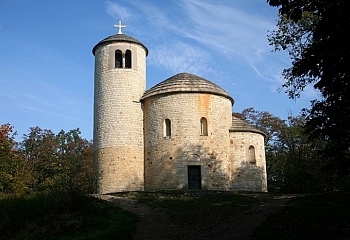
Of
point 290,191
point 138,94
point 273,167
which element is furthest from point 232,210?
point 273,167

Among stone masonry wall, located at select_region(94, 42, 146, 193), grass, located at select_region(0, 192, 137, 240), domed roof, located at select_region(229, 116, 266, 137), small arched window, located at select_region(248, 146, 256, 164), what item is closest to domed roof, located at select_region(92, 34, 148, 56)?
stone masonry wall, located at select_region(94, 42, 146, 193)

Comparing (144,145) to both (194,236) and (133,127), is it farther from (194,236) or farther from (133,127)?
(194,236)

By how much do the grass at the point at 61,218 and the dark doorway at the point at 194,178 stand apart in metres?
8.94

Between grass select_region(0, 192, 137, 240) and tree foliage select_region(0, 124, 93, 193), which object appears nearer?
grass select_region(0, 192, 137, 240)

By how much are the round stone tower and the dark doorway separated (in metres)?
3.43

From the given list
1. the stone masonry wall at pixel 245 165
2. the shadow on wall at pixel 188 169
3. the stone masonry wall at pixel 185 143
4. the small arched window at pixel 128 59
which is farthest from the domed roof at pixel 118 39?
the stone masonry wall at pixel 245 165

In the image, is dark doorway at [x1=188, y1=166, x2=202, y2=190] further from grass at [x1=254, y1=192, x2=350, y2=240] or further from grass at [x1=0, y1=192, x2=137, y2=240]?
grass at [x1=254, y1=192, x2=350, y2=240]

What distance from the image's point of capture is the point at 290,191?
29.5 metres

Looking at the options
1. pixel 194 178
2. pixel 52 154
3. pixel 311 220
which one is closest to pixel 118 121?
pixel 194 178

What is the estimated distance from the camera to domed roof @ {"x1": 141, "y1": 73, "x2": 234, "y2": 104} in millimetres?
29000

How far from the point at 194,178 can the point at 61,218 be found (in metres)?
12.6

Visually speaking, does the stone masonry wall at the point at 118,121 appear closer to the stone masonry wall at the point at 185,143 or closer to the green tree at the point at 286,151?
the stone masonry wall at the point at 185,143

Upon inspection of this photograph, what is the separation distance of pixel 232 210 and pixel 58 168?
29281 millimetres

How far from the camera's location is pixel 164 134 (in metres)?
28.9
